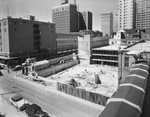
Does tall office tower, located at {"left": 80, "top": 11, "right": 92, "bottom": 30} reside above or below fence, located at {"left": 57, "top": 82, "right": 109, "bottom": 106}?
above

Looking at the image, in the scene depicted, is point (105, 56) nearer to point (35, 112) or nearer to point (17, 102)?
point (17, 102)

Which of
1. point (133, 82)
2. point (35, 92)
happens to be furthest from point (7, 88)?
point (133, 82)

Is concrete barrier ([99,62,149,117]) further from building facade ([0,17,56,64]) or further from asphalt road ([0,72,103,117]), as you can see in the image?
building facade ([0,17,56,64])

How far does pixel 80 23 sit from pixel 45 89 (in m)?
159

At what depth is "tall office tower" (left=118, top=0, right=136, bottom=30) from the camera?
449 ft

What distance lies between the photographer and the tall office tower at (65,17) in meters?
152

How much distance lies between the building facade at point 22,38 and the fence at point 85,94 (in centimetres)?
3858

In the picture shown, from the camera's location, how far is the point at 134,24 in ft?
462

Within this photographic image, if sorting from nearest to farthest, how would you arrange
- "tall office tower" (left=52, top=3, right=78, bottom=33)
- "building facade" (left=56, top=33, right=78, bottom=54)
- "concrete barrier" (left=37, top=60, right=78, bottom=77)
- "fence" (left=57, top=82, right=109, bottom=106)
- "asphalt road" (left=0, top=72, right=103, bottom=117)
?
"asphalt road" (left=0, top=72, right=103, bottom=117) → "fence" (left=57, top=82, right=109, bottom=106) → "concrete barrier" (left=37, top=60, right=78, bottom=77) → "building facade" (left=56, top=33, right=78, bottom=54) → "tall office tower" (left=52, top=3, right=78, bottom=33)

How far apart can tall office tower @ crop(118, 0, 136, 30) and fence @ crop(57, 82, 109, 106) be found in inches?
5052

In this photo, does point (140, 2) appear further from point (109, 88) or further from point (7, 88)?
point (7, 88)

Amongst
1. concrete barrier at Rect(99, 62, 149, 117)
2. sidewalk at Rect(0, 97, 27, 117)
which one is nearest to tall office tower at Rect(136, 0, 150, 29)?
sidewalk at Rect(0, 97, 27, 117)

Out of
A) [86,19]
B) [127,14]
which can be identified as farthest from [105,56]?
[86,19]

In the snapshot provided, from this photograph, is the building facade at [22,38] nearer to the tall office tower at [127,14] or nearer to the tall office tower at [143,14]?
the tall office tower at [127,14]
